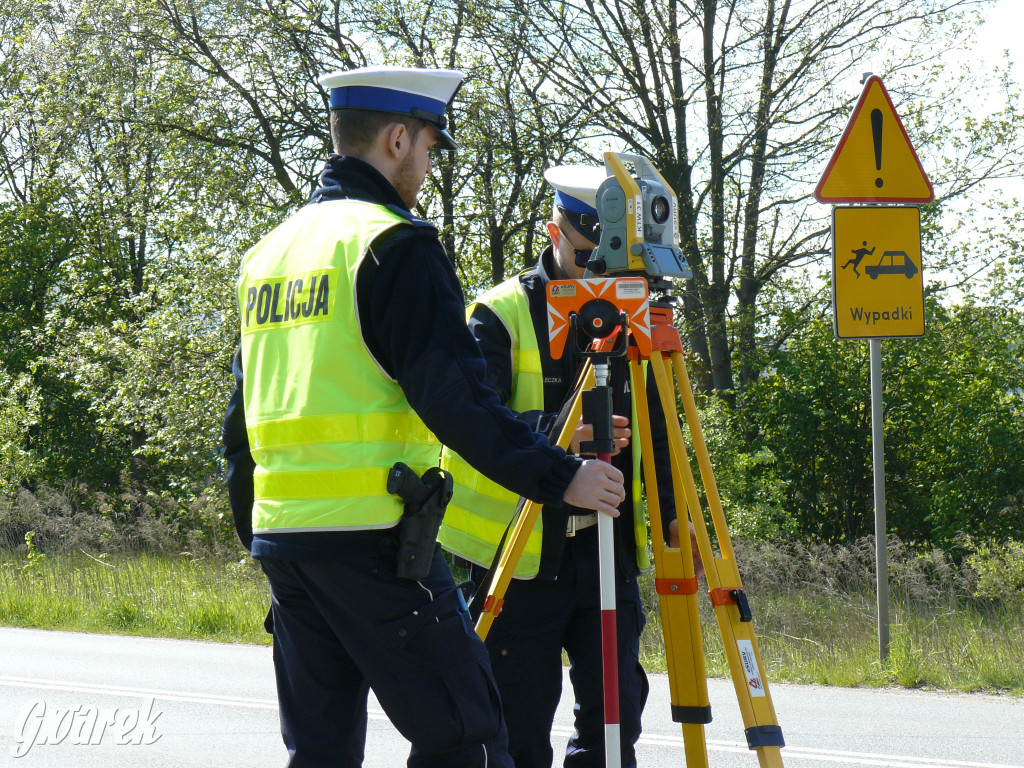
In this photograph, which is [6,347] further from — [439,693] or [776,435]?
[439,693]

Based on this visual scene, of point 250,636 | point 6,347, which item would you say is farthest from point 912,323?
point 6,347

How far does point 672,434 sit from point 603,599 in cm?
51

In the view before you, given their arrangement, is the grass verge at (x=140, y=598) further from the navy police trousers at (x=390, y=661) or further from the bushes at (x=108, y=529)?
the navy police trousers at (x=390, y=661)

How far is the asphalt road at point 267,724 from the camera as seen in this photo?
4.61 metres

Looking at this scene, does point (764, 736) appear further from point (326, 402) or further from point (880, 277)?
point (880, 277)

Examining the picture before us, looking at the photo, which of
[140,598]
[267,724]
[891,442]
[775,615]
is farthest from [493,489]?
[891,442]

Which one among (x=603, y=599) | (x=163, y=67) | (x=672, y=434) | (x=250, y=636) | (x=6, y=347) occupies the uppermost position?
(x=163, y=67)

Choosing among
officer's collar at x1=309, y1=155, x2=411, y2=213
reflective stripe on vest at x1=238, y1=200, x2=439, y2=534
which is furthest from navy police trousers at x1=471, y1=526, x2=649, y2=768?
officer's collar at x1=309, y1=155, x2=411, y2=213

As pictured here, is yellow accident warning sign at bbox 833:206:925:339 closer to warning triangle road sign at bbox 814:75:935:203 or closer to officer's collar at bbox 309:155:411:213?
warning triangle road sign at bbox 814:75:935:203

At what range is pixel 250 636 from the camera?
800 cm

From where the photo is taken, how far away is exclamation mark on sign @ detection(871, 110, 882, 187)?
233 inches

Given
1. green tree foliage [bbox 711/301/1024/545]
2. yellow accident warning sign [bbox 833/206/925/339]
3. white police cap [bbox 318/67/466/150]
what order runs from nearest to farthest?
white police cap [bbox 318/67/466/150] < yellow accident warning sign [bbox 833/206/925/339] < green tree foliage [bbox 711/301/1024/545]

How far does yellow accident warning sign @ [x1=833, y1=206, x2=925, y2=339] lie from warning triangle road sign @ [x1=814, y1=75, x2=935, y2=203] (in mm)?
122

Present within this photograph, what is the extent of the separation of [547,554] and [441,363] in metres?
1.16
